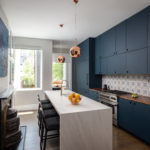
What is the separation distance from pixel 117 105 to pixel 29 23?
3.05 meters

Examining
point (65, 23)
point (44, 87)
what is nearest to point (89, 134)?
point (65, 23)

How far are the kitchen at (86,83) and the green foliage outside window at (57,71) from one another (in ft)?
2.76

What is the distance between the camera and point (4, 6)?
2.50 metres

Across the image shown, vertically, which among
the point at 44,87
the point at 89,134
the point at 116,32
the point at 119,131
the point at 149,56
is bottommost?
the point at 119,131

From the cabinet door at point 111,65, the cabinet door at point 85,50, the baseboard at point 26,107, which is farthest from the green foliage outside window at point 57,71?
the cabinet door at point 111,65

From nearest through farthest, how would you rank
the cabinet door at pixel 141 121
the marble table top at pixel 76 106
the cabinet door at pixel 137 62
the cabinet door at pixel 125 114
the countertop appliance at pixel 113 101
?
the marble table top at pixel 76 106
the cabinet door at pixel 141 121
the cabinet door at pixel 137 62
the cabinet door at pixel 125 114
the countertop appliance at pixel 113 101

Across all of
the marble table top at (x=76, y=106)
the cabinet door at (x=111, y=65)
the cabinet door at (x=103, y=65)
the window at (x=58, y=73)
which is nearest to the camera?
the marble table top at (x=76, y=106)

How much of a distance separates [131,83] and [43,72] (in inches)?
121

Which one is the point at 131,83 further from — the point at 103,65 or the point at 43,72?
the point at 43,72

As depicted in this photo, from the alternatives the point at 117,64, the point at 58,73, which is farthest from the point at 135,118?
the point at 58,73

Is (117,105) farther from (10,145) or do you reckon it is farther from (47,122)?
(10,145)

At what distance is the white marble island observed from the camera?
1.70 metres

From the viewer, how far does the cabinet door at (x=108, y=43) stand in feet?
11.7

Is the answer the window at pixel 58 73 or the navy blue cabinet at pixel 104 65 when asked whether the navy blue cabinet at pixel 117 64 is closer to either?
the navy blue cabinet at pixel 104 65
